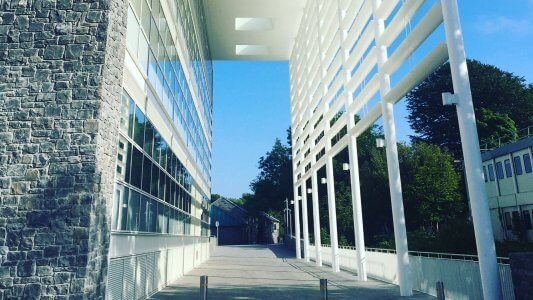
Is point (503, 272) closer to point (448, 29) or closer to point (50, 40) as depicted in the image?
point (448, 29)

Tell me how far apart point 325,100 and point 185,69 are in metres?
8.95

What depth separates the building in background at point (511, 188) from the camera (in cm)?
2925

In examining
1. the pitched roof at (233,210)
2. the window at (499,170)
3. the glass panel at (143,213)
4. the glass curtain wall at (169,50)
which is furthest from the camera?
the pitched roof at (233,210)

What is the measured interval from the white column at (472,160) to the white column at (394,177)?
420 cm

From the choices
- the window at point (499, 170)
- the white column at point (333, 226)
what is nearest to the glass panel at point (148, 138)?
the white column at point (333, 226)

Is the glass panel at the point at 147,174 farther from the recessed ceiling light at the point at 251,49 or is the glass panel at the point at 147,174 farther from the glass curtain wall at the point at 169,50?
the recessed ceiling light at the point at 251,49

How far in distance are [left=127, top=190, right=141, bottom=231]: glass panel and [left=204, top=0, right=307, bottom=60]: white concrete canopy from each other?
73.9ft

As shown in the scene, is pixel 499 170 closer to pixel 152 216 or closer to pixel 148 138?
pixel 152 216

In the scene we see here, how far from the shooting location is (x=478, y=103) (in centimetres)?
5081

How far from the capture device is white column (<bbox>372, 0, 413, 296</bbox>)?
13.4 metres

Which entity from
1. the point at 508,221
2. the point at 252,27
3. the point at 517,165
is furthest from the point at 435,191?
the point at 252,27

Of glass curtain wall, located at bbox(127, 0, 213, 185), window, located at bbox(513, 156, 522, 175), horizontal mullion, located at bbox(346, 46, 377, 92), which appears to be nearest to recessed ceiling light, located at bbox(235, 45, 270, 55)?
glass curtain wall, located at bbox(127, 0, 213, 185)

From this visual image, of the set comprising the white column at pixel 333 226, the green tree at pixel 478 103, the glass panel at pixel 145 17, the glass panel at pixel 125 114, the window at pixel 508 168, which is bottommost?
the white column at pixel 333 226

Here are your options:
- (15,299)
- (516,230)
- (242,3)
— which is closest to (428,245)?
(516,230)
